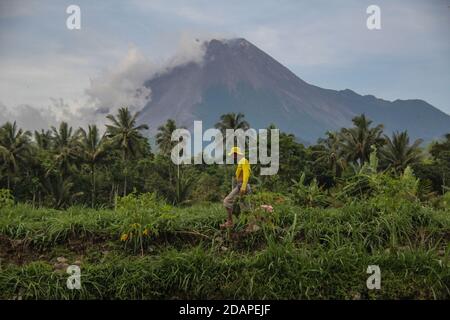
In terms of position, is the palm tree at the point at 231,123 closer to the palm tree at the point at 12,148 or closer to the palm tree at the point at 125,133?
the palm tree at the point at 125,133

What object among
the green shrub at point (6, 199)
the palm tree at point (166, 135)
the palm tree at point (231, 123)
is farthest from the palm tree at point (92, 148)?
the green shrub at point (6, 199)

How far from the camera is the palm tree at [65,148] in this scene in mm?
39000

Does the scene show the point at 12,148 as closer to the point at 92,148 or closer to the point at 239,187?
the point at 92,148

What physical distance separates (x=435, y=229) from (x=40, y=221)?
5469 mm

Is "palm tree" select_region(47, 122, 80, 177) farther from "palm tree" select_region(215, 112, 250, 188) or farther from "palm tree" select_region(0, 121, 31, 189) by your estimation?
"palm tree" select_region(215, 112, 250, 188)

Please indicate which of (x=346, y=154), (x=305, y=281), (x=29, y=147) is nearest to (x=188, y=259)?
(x=305, y=281)

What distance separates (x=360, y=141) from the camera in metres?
43.6


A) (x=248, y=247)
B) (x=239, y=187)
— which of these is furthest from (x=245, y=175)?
(x=248, y=247)

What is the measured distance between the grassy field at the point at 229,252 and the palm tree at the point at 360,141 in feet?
123

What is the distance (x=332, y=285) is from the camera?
5445 mm

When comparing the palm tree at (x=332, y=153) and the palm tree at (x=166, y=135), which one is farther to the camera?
the palm tree at (x=166, y=135)

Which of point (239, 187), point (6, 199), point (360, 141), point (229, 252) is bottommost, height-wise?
point (229, 252)

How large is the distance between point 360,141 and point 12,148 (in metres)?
28.8
